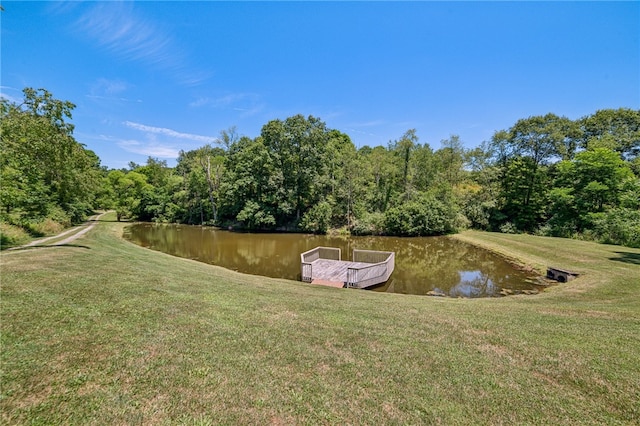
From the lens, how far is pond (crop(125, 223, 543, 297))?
12.0 metres

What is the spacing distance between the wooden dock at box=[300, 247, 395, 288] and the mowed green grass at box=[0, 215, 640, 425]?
4202 millimetres

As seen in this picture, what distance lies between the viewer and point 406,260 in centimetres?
1723

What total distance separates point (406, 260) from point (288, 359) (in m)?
14.4

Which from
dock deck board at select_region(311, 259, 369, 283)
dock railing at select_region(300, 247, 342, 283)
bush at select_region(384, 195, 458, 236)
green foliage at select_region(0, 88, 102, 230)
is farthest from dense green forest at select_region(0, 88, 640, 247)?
dock deck board at select_region(311, 259, 369, 283)

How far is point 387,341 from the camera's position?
495 cm

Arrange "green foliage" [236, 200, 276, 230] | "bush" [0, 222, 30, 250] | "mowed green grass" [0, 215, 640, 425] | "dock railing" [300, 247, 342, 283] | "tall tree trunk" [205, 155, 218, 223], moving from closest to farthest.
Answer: "mowed green grass" [0, 215, 640, 425], "bush" [0, 222, 30, 250], "dock railing" [300, 247, 342, 283], "green foliage" [236, 200, 276, 230], "tall tree trunk" [205, 155, 218, 223]

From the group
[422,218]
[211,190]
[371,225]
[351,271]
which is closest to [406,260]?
[351,271]

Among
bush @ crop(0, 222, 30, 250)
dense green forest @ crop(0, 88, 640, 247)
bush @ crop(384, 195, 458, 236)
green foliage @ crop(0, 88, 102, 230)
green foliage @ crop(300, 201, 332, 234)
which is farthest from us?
green foliage @ crop(300, 201, 332, 234)

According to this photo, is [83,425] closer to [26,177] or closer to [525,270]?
[26,177]

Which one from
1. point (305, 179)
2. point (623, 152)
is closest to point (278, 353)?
point (305, 179)

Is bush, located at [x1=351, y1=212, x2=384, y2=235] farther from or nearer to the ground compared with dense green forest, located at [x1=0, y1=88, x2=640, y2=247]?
nearer to the ground

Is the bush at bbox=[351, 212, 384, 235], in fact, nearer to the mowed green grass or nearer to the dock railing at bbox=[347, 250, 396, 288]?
the dock railing at bbox=[347, 250, 396, 288]

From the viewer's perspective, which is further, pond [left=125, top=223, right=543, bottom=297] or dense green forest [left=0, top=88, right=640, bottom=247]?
dense green forest [left=0, top=88, right=640, bottom=247]

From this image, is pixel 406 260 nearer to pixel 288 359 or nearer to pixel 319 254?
pixel 319 254
